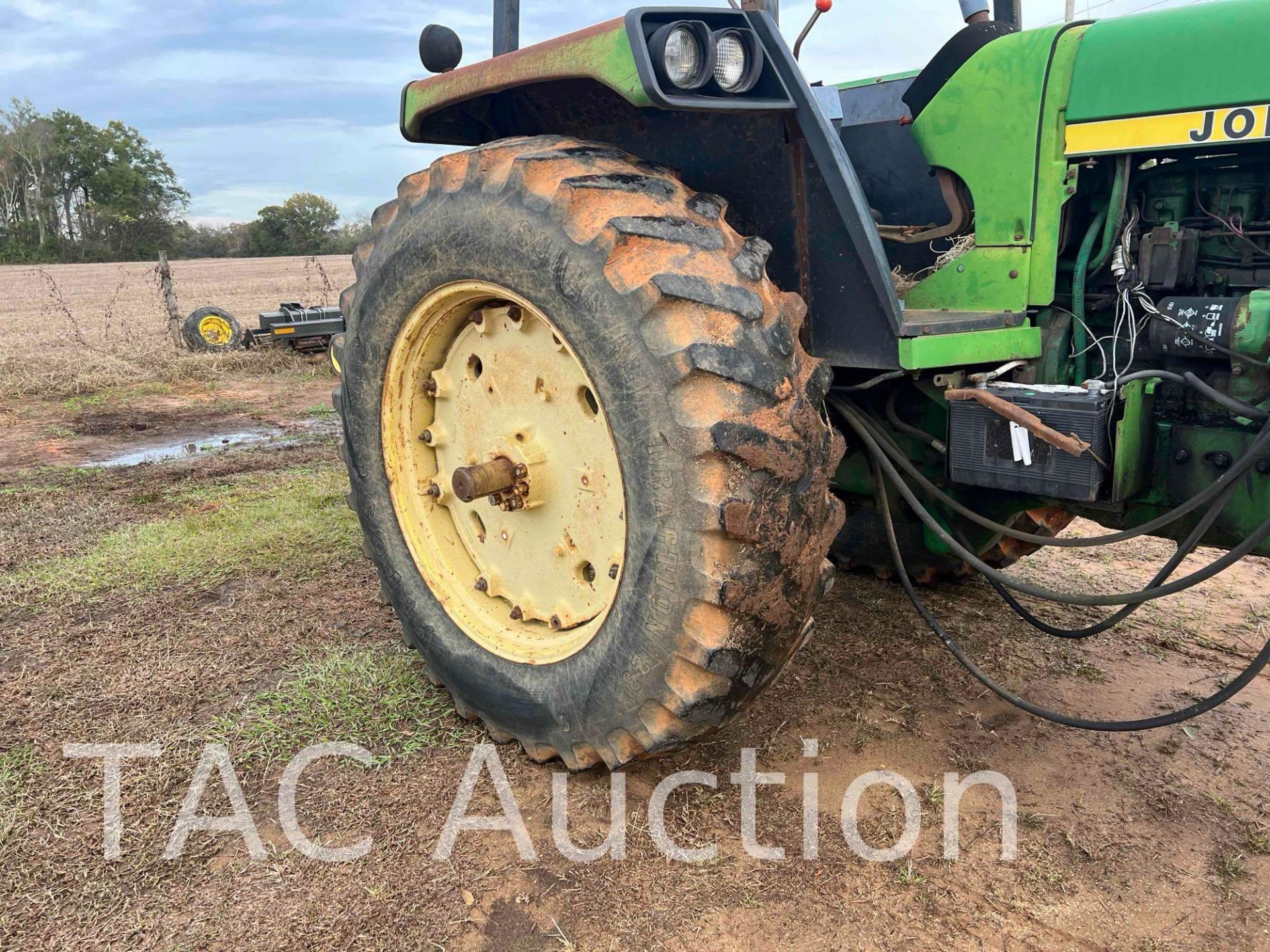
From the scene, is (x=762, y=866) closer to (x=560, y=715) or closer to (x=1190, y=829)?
(x=560, y=715)

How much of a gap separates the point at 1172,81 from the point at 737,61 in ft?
3.32

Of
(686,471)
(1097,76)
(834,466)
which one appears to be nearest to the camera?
(686,471)

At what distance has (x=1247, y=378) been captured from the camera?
6.79ft

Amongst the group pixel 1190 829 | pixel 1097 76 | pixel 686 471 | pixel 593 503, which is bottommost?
pixel 1190 829

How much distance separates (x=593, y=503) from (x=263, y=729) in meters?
1.13

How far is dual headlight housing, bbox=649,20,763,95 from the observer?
193 cm

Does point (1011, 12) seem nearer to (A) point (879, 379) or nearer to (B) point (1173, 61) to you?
(B) point (1173, 61)

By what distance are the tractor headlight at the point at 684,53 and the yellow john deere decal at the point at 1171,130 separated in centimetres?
99

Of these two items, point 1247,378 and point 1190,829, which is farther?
point 1190,829

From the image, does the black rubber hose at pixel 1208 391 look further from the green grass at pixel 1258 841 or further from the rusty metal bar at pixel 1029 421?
the green grass at pixel 1258 841

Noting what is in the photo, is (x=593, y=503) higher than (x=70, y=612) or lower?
higher

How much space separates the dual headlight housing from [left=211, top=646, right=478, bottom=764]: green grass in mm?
1716

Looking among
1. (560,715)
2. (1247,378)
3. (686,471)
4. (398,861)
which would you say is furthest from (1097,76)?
(398,861)

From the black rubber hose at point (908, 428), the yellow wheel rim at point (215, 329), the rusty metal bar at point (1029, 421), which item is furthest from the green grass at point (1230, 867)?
the yellow wheel rim at point (215, 329)
